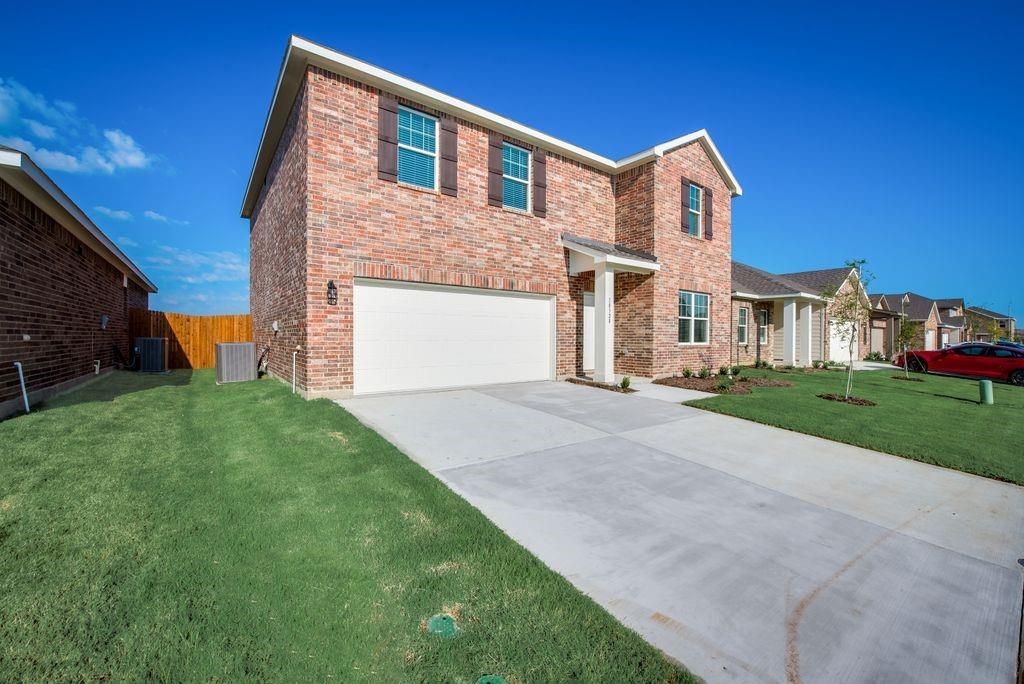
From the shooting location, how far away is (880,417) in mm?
7520

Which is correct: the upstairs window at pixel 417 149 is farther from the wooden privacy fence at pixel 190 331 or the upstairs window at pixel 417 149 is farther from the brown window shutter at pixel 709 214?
the wooden privacy fence at pixel 190 331

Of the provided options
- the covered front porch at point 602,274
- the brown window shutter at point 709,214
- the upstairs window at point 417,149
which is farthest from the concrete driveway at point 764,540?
the brown window shutter at point 709,214

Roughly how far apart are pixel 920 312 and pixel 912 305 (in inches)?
63.2

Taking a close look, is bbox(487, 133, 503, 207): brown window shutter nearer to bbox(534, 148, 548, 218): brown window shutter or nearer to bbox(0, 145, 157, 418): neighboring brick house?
bbox(534, 148, 548, 218): brown window shutter

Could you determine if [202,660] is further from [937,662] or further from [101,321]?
[101,321]

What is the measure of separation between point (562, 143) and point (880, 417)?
29.8 ft

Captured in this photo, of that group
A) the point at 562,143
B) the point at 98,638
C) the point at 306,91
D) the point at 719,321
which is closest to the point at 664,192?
the point at 562,143

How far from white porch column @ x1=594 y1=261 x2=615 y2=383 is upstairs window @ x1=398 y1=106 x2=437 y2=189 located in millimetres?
4526

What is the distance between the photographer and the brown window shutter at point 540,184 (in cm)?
1052

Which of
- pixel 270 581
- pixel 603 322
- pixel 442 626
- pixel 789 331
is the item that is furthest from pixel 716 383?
pixel 270 581

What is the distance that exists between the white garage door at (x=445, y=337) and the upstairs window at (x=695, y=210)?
18.9 feet

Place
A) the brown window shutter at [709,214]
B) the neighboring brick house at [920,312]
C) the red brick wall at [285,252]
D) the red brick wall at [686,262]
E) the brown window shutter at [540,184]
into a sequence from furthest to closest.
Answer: the neighboring brick house at [920,312], the brown window shutter at [709,214], the red brick wall at [686,262], the brown window shutter at [540,184], the red brick wall at [285,252]

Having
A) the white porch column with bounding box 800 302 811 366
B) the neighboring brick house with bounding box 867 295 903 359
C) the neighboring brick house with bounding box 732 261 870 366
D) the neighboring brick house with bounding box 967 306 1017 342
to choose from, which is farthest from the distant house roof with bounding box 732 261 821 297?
the neighboring brick house with bounding box 967 306 1017 342

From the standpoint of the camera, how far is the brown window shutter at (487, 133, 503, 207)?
9.69 meters
